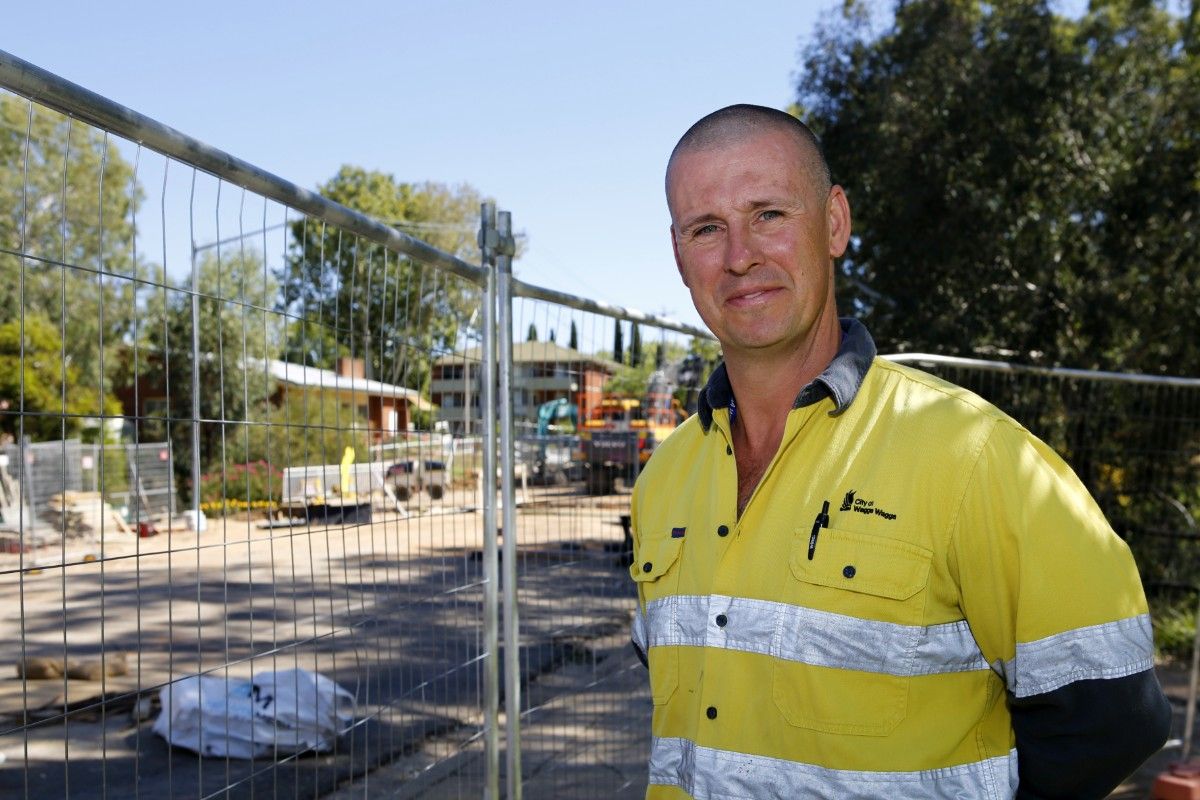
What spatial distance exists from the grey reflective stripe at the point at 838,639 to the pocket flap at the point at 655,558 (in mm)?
198

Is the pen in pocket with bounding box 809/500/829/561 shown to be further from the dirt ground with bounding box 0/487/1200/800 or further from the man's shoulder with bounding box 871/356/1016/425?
the dirt ground with bounding box 0/487/1200/800

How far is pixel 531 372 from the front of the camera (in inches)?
162

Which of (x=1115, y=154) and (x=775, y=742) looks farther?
(x=1115, y=154)

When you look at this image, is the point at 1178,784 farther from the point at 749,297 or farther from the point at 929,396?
the point at 749,297

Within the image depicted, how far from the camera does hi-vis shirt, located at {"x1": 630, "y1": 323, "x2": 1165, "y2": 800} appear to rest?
1.65 m

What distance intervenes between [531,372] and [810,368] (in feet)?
7.04

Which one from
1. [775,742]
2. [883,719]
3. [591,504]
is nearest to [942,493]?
[883,719]

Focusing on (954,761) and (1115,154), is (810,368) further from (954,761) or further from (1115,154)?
(1115,154)

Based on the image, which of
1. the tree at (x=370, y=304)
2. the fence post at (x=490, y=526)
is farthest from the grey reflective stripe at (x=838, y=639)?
the fence post at (x=490, y=526)

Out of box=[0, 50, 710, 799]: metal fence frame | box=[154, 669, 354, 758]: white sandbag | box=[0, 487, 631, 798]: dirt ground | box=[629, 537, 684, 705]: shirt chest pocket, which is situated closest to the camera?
box=[629, 537, 684, 705]: shirt chest pocket

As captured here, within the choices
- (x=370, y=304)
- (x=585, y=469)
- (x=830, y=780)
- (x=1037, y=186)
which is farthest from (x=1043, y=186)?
(x=830, y=780)

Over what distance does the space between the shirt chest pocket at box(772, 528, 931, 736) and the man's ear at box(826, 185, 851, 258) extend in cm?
63

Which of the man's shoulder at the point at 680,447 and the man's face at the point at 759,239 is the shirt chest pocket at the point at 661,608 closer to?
the man's shoulder at the point at 680,447

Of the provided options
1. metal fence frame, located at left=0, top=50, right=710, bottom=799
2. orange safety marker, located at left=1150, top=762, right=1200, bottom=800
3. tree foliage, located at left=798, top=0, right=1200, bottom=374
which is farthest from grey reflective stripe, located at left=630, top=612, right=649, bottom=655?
tree foliage, located at left=798, top=0, right=1200, bottom=374
